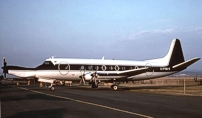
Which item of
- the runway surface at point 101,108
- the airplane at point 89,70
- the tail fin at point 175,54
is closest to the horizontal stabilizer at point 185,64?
the airplane at point 89,70

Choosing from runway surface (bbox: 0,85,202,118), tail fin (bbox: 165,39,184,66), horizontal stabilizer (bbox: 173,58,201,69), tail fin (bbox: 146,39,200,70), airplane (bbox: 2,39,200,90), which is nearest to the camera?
runway surface (bbox: 0,85,202,118)

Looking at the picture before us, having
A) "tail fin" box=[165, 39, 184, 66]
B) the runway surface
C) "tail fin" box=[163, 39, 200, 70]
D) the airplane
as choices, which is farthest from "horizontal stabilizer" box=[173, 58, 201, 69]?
the runway surface

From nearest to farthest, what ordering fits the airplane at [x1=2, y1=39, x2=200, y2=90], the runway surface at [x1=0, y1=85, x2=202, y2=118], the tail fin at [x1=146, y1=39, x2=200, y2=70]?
1. the runway surface at [x1=0, y1=85, x2=202, y2=118]
2. the airplane at [x1=2, y1=39, x2=200, y2=90]
3. the tail fin at [x1=146, y1=39, x2=200, y2=70]

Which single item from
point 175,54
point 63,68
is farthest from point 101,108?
point 175,54

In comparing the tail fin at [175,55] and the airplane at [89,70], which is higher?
the tail fin at [175,55]

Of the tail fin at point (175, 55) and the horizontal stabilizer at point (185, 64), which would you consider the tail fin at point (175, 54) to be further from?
the horizontal stabilizer at point (185, 64)

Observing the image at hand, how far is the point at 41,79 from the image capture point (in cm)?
3112

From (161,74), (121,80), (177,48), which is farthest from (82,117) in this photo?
(177,48)

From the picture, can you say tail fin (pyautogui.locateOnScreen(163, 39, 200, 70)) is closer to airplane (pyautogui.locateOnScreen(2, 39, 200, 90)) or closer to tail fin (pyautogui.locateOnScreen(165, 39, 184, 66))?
tail fin (pyautogui.locateOnScreen(165, 39, 184, 66))

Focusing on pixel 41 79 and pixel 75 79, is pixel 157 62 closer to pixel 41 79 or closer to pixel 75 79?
pixel 75 79

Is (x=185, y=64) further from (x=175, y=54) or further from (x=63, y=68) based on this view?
(x=63, y=68)

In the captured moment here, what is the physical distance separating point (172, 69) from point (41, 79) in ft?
62.0

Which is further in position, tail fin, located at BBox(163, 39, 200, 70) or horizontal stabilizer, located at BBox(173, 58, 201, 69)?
tail fin, located at BBox(163, 39, 200, 70)

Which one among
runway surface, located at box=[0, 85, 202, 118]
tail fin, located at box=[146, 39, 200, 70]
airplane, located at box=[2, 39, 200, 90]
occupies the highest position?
tail fin, located at box=[146, 39, 200, 70]
